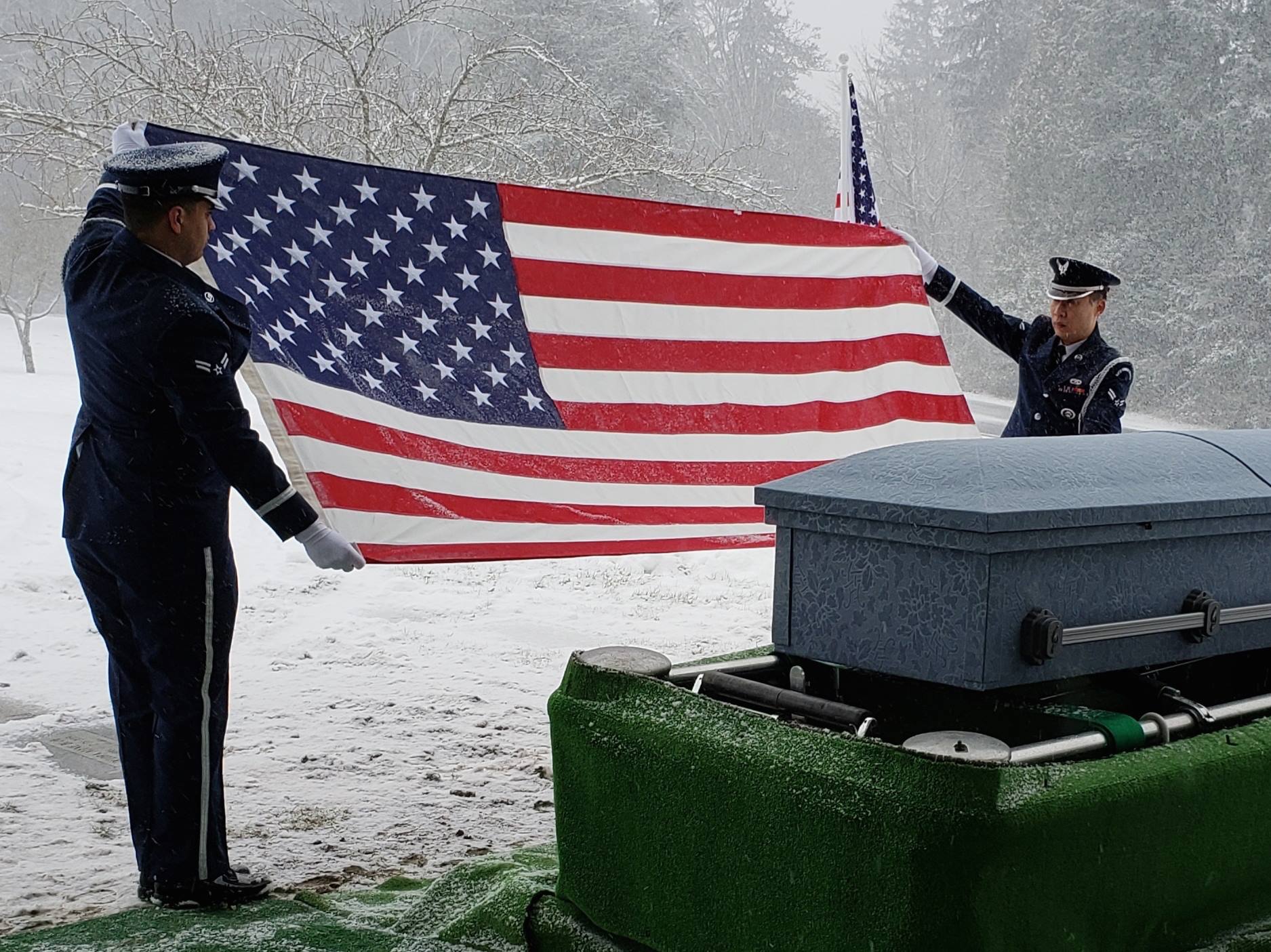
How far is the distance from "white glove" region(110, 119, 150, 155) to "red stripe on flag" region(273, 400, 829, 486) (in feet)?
2.26

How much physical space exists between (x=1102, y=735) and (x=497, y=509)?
1955 mm

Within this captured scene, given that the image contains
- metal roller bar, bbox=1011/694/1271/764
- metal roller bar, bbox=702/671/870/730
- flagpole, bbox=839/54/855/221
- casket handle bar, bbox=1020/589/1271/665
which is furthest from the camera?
flagpole, bbox=839/54/855/221

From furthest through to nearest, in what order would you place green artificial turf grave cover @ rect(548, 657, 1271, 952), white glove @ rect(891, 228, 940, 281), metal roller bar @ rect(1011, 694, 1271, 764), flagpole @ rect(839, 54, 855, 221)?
flagpole @ rect(839, 54, 855, 221) < white glove @ rect(891, 228, 940, 281) < metal roller bar @ rect(1011, 694, 1271, 764) < green artificial turf grave cover @ rect(548, 657, 1271, 952)

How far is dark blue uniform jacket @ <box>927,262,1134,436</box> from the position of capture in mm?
3502

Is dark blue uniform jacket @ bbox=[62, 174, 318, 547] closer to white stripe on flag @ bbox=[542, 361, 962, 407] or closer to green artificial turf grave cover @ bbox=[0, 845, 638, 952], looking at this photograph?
green artificial turf grave cover @ bbox=[0, 845, 638, 952]

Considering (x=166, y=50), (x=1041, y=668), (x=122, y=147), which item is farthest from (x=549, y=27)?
(x=1041, y=668)

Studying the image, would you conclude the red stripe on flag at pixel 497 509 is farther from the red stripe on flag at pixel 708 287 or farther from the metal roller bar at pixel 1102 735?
the metal roller bar at pixel 1102 735

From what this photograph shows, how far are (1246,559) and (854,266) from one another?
212 centimetres

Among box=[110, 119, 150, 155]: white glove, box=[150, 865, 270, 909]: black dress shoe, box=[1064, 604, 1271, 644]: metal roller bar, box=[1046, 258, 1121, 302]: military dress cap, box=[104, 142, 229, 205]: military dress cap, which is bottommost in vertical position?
box=[150, 865, 270, 909]: black dress shoe

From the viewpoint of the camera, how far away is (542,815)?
3.72 meters

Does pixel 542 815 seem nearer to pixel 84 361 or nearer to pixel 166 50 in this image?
pixel 84 361

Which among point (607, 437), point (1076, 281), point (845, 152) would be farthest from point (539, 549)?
point (845, 152)

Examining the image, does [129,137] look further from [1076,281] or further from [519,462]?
[1076,281]

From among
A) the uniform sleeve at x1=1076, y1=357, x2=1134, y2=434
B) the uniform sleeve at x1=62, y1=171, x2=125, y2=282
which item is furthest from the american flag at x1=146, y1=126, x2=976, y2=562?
the uniform sleeve at x1=1076, y1=357, x2=1134, y2=434
